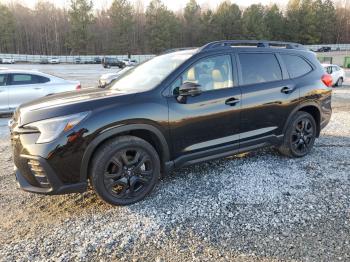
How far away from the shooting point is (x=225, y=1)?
269 feet

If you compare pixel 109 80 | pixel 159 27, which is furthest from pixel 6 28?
pixel 109 80

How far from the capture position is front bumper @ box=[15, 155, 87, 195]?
9.75 ft

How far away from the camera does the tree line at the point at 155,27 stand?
72.8 meters

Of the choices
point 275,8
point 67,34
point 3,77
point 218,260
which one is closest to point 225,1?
point 275,8

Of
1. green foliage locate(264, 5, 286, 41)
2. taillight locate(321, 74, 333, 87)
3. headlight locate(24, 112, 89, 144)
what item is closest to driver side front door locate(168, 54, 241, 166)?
headlight locate(24, 112, 89, 144)

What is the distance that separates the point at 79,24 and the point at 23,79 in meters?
70.5

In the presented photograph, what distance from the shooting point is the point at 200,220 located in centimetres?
315

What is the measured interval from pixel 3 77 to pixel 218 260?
777 cm

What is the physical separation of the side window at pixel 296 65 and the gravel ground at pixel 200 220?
1.51 metres

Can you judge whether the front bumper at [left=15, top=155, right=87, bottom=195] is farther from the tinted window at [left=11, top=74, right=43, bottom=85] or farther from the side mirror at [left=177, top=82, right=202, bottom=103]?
the tinted window at [left=11, top=74, right=43, bottom=85]

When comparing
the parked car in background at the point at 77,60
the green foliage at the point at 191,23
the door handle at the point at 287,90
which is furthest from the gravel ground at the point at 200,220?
the green foliage at the point at 191,23

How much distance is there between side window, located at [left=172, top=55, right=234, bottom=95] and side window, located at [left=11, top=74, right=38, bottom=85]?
20.4 ft

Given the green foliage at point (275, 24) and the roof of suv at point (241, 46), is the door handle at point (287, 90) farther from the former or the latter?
the green foliage at point (275, 24)

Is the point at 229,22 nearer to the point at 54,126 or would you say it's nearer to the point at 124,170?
the point at 124,170
